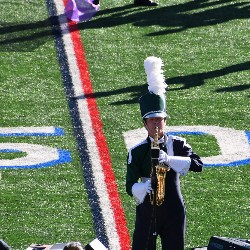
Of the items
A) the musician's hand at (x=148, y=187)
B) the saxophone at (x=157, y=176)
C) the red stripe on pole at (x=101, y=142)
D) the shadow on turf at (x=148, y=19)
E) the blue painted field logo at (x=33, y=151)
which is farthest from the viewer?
the shadow on turf at (x=148, y=19)

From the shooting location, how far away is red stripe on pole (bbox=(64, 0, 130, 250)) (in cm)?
1011

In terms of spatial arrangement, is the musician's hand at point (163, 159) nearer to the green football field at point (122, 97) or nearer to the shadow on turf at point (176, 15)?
the green football field at point (122, 97)

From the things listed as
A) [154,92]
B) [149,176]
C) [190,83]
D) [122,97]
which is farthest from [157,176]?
[190,83]

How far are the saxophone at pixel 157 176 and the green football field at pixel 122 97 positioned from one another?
186 centimetres

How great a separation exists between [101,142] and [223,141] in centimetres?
122

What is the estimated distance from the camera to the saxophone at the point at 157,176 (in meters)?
7.88

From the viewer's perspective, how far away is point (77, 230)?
1003 cm

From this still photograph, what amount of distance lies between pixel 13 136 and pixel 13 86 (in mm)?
1588

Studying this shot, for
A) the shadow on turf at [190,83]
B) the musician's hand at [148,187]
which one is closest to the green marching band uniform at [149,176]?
the musician's hand at [148,187]

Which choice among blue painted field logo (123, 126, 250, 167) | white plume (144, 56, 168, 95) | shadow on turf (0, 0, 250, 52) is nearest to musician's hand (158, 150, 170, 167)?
white plume (144, 56, 168, 95)

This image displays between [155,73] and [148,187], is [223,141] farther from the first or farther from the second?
[148,187]

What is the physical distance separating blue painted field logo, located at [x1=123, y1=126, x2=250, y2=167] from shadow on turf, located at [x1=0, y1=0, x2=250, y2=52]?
3288mm

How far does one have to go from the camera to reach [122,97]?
13.2m

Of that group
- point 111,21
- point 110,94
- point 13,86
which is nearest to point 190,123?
point 110,94
